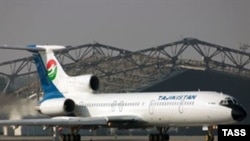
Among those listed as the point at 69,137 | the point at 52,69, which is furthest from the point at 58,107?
the point at 52,69

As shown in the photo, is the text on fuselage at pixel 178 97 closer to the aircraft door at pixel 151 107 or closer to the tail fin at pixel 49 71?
the aircraft door at pixel 151 107

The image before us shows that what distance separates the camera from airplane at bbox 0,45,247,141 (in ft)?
171

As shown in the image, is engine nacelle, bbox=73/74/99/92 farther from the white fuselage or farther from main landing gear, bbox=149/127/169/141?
main landing gear, bbox=149/127/169/141

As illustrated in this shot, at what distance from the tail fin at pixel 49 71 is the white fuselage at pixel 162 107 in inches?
80.4

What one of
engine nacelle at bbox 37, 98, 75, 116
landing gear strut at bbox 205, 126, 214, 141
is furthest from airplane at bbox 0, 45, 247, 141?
landing gear strut at bbox 205, 126, 214, 141

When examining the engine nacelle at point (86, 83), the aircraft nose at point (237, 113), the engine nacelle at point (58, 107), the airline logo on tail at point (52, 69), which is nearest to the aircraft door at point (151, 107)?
the aircraft nose at point (237, 113)

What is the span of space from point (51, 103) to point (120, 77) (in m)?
105

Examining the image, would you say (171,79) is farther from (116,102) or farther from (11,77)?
(116,102)

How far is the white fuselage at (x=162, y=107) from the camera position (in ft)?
171

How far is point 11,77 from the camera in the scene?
13612 centimetres

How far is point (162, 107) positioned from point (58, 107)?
9821 millimetres

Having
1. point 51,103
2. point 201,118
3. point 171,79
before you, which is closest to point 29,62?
point 171,79

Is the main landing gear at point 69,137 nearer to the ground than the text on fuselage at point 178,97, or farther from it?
nearer to the ground

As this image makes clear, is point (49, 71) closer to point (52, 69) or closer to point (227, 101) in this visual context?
point (52, 69)
